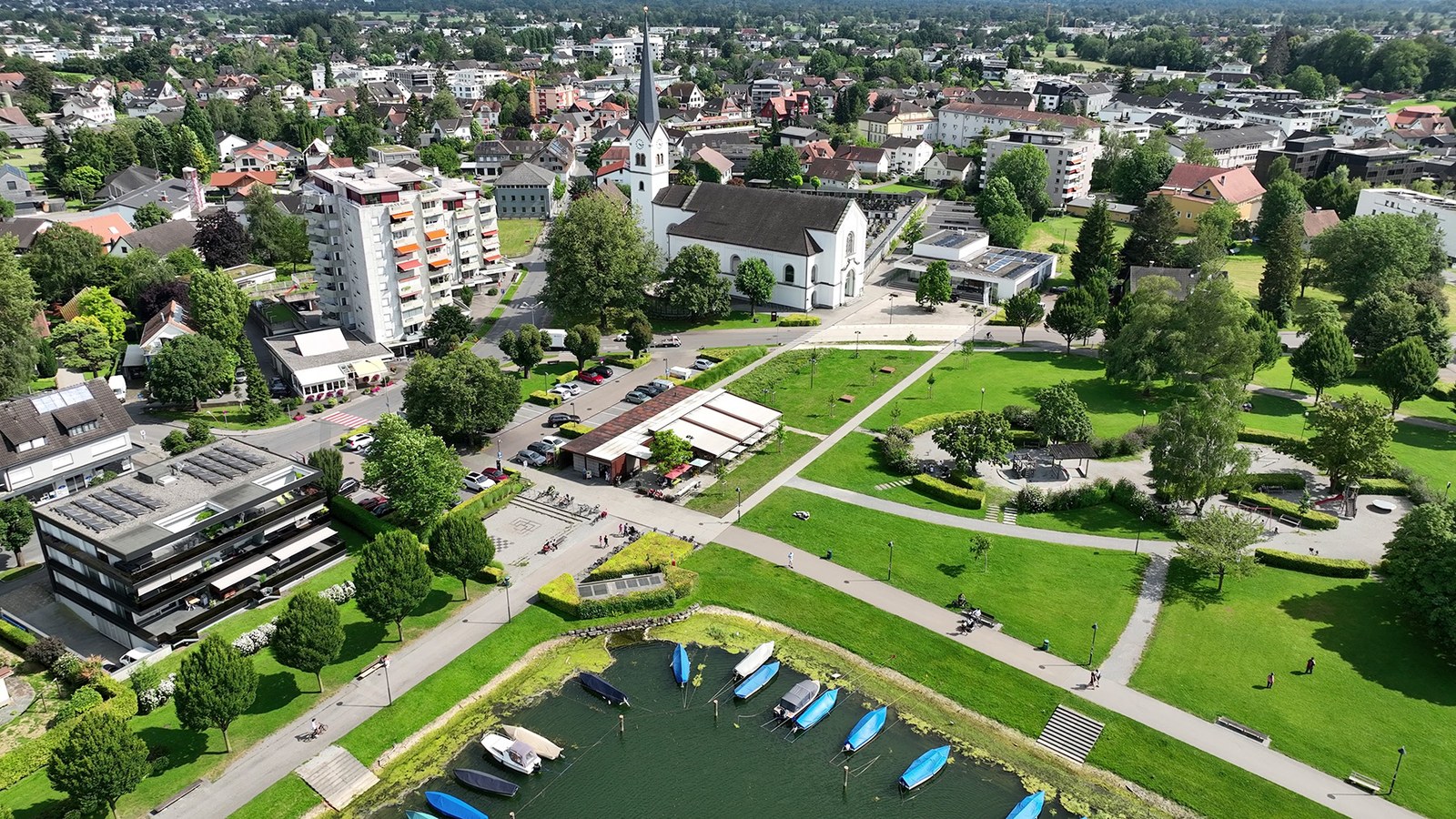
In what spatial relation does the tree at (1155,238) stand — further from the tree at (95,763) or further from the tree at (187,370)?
the tree at (95,763)

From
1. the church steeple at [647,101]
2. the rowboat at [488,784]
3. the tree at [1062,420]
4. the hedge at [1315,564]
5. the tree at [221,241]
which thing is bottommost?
the rowboat at [488,784]

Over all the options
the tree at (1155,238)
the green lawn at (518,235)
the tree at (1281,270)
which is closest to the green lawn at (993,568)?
the tree at (1281,270)

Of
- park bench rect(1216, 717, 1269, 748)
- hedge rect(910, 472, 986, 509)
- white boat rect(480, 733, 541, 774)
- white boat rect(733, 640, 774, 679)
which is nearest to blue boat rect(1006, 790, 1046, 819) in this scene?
park bench rect(1216, 717, 1269, 748)

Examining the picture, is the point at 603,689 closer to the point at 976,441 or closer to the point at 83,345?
the point at 976,441

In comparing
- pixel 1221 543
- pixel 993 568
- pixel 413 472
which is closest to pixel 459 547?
pixel 413 472

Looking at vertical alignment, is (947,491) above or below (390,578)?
below
